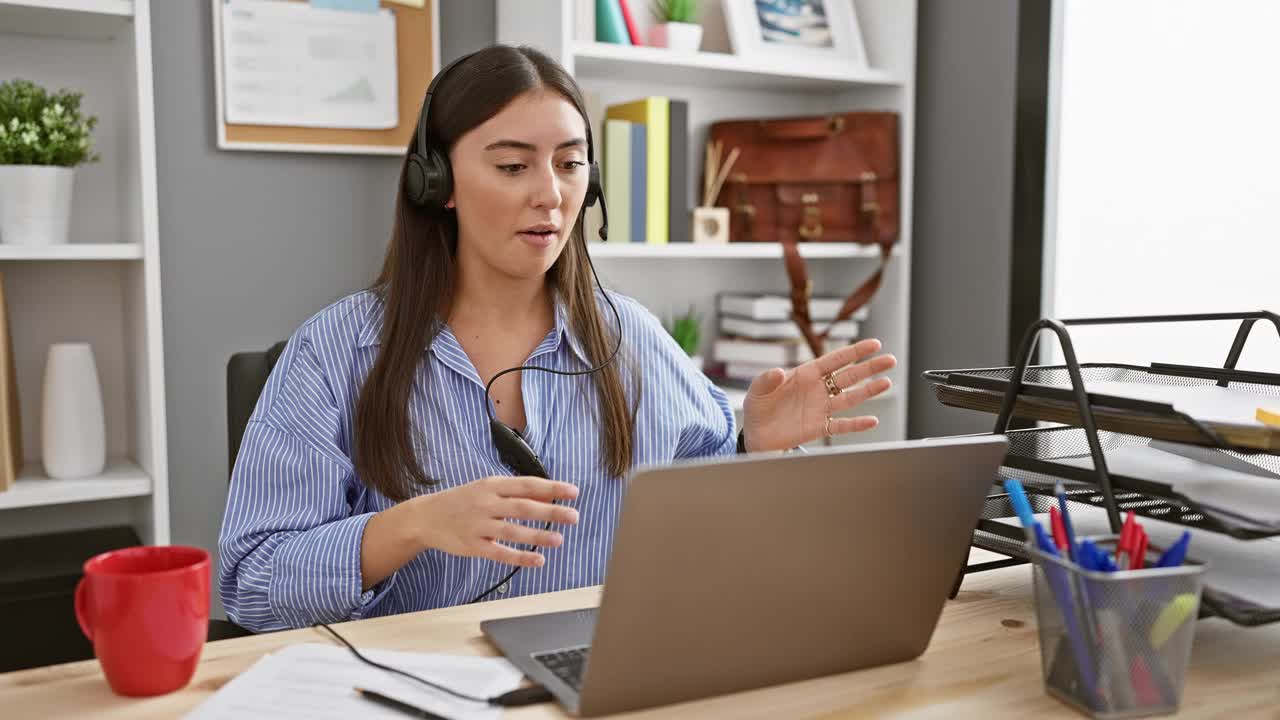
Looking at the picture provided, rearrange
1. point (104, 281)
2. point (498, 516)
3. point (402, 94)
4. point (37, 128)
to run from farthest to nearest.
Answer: point (402, 94) → point (104, 281) → point (37, 128) → point (498, 516)

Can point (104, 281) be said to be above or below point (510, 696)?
above

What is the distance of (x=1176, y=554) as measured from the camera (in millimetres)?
826

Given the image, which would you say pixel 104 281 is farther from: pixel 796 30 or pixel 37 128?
pixel 796 30

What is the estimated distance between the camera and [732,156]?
8.90 ft

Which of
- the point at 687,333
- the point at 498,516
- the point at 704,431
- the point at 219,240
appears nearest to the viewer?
the point at 498,516

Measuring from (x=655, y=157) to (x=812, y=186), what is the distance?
0.45m

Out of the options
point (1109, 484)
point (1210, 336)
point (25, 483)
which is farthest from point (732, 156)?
point (1109, 484)

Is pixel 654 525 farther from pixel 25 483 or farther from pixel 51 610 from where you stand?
pixel 25 483

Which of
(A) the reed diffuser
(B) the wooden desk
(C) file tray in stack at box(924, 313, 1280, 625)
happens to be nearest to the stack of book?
(A) the reed diffuser

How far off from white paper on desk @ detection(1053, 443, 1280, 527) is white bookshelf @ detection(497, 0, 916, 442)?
143 cm

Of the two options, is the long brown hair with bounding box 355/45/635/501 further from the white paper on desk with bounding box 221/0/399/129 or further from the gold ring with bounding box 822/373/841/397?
the white paper on desk with bounding box 221/0/399/129

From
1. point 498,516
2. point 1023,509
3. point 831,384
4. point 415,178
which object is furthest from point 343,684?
point 415,178

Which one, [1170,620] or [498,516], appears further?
[498,516]

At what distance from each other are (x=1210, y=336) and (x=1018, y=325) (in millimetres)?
415
